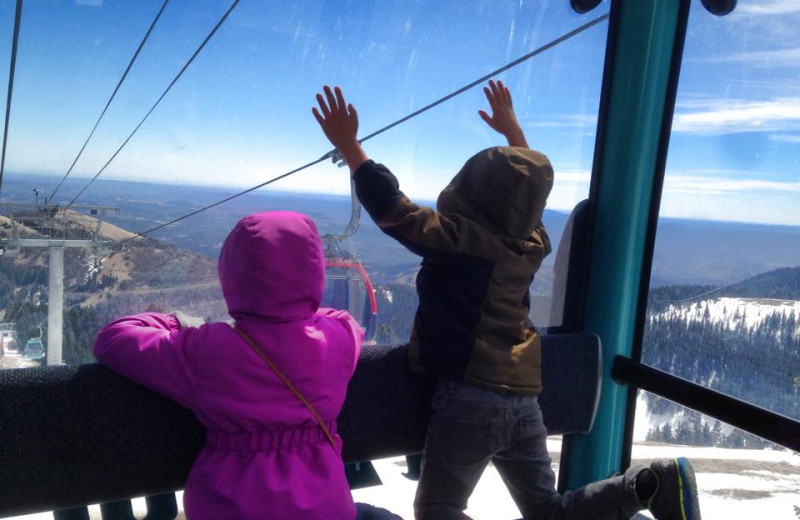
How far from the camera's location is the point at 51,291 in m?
1.60

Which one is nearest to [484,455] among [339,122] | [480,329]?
[480,329]

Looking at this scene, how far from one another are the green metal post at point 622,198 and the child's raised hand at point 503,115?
1.21 feet

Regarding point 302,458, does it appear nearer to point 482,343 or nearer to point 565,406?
point 482,343

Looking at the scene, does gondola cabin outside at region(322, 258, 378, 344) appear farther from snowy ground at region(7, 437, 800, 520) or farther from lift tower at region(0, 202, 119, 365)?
lift tower at region(0, 202, 119, 365)

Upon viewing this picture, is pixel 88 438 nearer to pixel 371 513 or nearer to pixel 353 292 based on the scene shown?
pixel 371 513

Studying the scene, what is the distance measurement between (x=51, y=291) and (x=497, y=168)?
1110 millimetres

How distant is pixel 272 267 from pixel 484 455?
747mm

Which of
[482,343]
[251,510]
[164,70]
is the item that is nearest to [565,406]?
[482,343]

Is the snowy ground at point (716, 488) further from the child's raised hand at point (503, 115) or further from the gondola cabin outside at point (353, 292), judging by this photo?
the child's raised hand at point (503, 115)

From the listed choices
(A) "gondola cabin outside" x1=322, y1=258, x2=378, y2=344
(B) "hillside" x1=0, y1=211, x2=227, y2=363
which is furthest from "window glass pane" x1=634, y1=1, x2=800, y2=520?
(B) "hillside" x1=0, y1=211, x2=227, y2=363

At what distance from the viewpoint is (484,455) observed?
1.71 meters

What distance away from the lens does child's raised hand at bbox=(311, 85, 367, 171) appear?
1.68 metres

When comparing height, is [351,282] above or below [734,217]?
below

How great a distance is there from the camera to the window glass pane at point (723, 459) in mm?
1774
